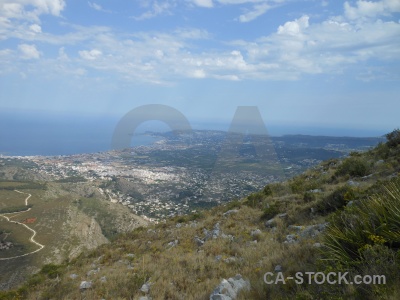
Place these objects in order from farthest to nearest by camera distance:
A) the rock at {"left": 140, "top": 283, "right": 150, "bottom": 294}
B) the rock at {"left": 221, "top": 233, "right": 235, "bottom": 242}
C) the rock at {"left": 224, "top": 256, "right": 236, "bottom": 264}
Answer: the rock at {"left": 221, "top": 233, "right": 235, "bottom": 242}, the rock at {"left": 224, "top": 256, "right": 236, "bottom": 264}, the rock at {"left": 140, "top": 283, "right": 150, "bottom": 294}

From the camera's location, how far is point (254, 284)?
430 cm

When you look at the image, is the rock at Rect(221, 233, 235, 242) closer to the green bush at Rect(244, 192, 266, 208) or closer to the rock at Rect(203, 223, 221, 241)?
the rock at Rect(203, 223, 221, 241)

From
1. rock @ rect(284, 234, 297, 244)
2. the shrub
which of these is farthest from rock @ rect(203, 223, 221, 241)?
the shrub

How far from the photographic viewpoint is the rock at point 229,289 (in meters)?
4.14

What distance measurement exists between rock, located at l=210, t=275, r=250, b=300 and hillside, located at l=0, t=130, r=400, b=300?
0.08 feet

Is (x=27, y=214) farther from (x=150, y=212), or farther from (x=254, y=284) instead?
(x=254, y=284)

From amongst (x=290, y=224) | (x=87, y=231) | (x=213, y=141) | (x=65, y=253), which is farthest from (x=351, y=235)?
(x=213, y=141)

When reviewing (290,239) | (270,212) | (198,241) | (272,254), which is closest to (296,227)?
(290,239)

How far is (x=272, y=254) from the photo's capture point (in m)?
5.58

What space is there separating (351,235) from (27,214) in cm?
5534

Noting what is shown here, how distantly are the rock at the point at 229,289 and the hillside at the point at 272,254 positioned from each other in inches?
1.0

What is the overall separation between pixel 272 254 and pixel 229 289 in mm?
1684

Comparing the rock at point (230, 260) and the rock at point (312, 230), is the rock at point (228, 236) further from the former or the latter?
the rock at point (312, 230)

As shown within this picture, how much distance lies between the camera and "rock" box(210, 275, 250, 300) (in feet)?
13.6
